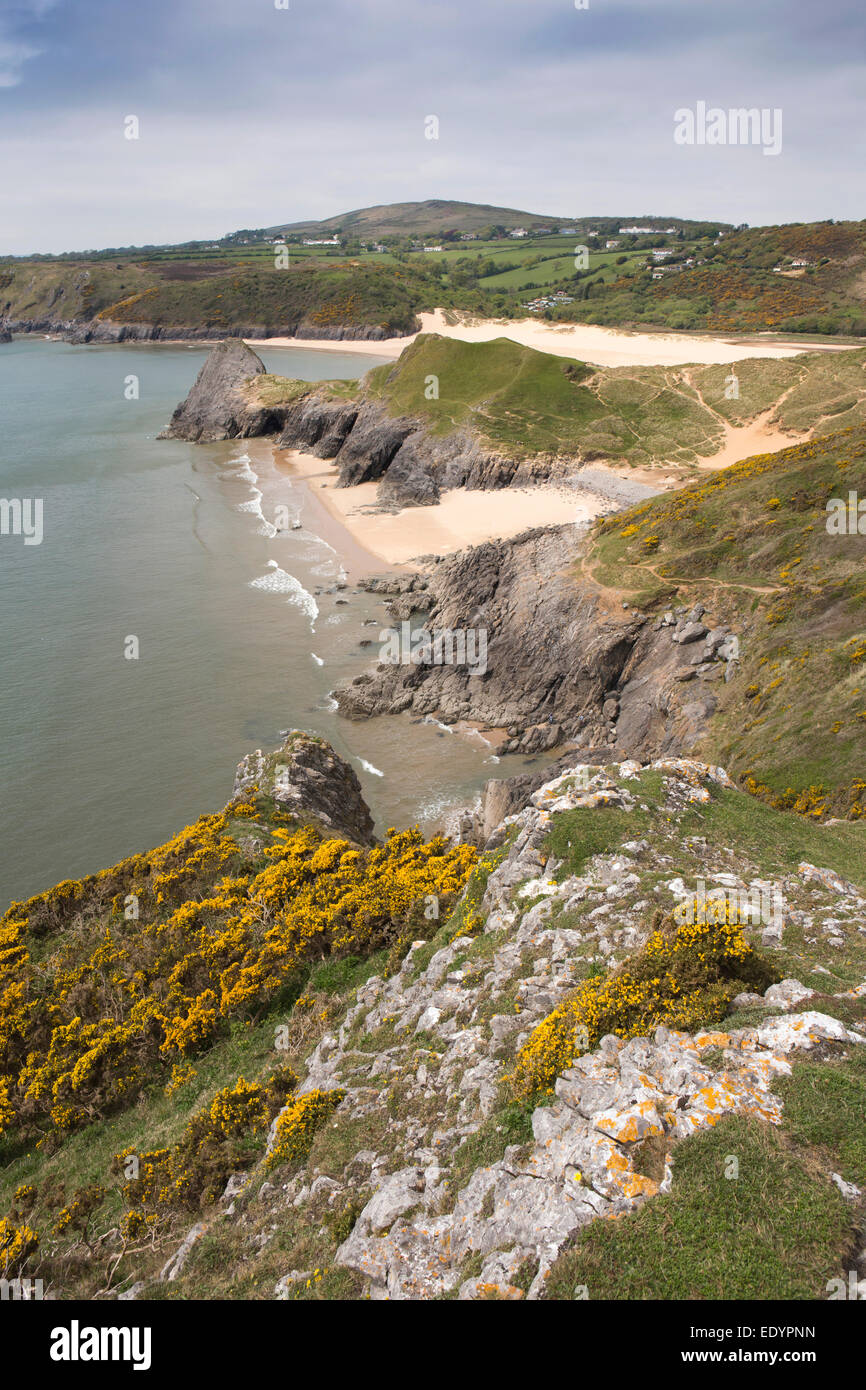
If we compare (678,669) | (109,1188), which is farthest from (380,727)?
(109,1188)

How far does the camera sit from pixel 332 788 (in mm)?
26875

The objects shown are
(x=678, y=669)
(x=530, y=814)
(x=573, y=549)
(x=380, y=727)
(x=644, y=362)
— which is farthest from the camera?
(x=644, y=362)

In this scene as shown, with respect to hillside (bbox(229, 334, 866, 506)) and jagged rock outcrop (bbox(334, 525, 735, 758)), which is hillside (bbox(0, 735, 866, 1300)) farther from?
hillside (bbox(229, 334, 866, 506))

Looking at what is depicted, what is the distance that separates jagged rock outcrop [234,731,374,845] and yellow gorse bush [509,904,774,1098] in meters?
15.4

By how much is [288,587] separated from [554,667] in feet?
80.2

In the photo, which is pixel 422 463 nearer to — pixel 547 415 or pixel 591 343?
pixel 547 415

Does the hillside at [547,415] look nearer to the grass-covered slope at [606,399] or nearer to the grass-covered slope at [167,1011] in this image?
the grass-covered slope at [606,399]

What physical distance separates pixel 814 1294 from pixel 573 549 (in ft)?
128

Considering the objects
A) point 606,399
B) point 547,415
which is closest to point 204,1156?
point 547,415

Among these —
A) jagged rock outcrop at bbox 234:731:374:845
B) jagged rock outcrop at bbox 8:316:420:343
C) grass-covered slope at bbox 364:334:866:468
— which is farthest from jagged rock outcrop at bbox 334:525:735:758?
jagged rock outcrop at bbox 8:316:420:343

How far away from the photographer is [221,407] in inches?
3949

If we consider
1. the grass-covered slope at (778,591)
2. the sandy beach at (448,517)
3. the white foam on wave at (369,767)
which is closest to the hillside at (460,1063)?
the grass-covered slope at (778,591)

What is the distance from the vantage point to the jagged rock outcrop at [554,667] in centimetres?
3136
